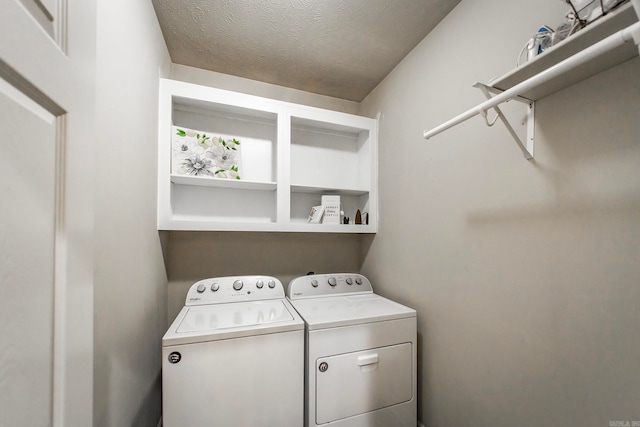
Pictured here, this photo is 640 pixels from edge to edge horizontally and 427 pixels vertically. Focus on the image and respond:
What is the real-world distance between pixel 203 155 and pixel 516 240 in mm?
1782

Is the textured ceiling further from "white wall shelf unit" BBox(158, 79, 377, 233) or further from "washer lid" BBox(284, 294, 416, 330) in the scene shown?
"washer lid" BBox(284, 294, 416, 330)

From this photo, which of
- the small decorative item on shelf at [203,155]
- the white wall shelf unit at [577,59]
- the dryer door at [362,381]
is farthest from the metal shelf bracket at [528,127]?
the small decorative item on shelf at [203,155]

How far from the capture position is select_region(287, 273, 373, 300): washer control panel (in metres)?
1.75

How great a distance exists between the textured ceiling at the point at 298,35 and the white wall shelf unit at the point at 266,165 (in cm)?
30

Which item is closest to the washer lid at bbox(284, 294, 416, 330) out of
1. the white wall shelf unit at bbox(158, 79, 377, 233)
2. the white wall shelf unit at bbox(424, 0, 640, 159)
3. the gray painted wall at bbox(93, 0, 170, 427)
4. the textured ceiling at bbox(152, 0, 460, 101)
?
the white wall shelf unit at bbox(158, 79, 377, 233)

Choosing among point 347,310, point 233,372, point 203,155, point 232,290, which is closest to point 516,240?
point 347,310

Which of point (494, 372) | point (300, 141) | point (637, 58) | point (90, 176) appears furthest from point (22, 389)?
point (300, 141)

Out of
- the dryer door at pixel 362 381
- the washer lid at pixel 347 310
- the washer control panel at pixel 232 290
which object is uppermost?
the washer control panel at pixel 232 290

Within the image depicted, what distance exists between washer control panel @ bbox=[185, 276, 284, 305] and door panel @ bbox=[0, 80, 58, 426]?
116 centimetres

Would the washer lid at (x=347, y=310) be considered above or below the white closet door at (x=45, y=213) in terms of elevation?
below

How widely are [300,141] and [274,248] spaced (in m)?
0.92

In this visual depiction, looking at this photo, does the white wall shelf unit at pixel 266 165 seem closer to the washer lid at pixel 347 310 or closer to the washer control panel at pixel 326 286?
the washer control panel at pixel 326 286

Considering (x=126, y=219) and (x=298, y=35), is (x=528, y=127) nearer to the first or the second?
(x=298, y=35)

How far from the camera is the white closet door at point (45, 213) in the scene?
35cm
